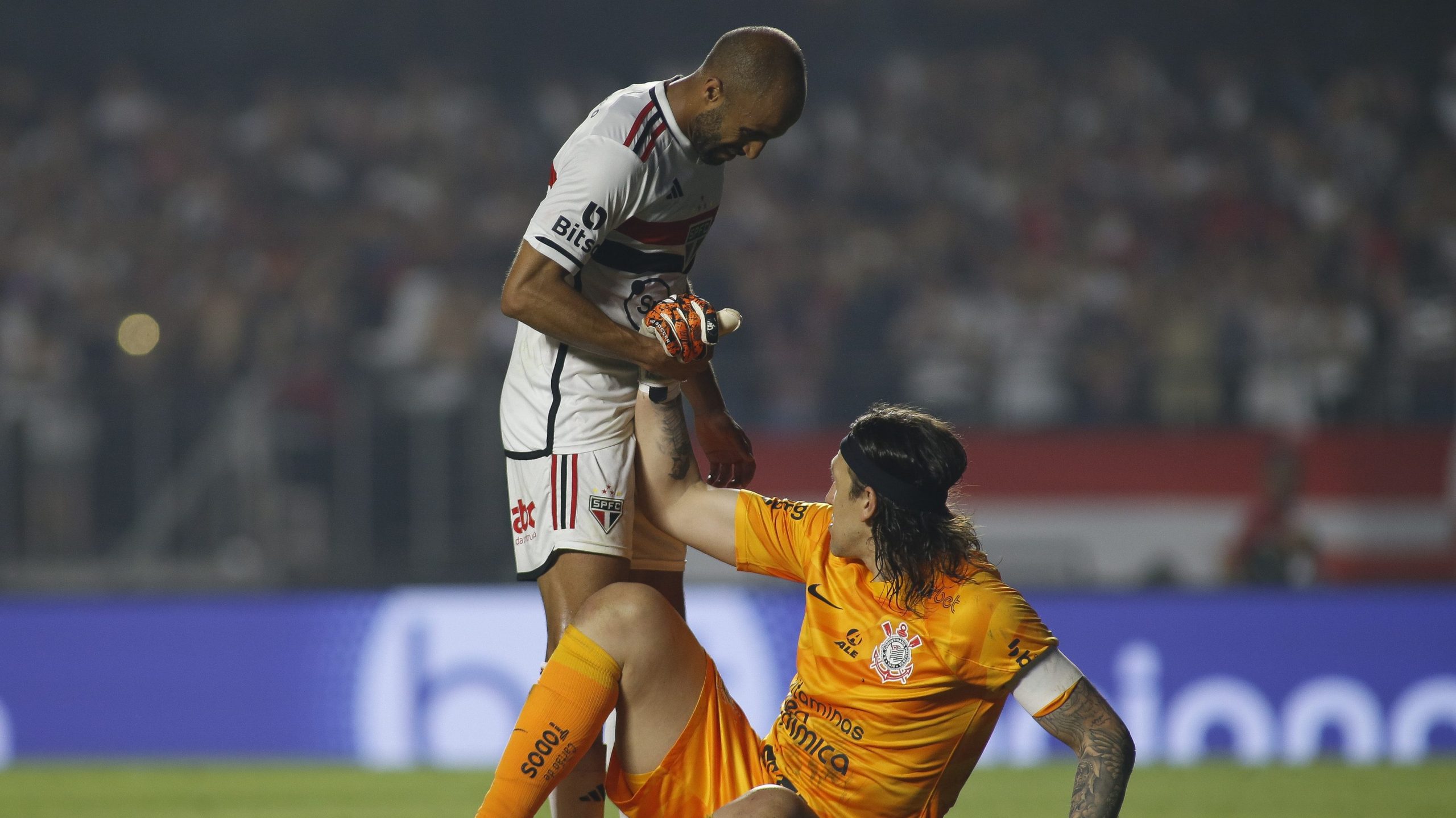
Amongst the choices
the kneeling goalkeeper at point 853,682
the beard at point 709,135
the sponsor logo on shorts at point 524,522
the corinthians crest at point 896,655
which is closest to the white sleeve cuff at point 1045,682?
the kneeling goalkeeper at point 853,682

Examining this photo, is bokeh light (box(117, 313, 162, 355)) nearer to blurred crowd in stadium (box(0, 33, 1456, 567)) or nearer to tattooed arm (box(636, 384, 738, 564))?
blurred crowd in stadium (box(0, 33, 1456, 567))

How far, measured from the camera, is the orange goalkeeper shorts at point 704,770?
3510mm

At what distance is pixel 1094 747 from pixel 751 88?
1647 millimetres

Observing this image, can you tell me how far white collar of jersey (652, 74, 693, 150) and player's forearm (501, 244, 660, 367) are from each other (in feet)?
1.47

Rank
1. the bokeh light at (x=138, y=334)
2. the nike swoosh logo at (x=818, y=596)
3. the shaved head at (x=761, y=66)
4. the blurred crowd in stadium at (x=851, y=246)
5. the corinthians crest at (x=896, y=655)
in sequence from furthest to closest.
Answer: the bokeh light at (x=138, y=334), the blurred crowd in stadium at (x=851, y=246), the shaved head at (x=761, y=66), the nike swoosh logo at (x=818, y=596), the corinthians crest at (x=896, y=655)

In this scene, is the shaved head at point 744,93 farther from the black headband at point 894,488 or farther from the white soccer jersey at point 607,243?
the black headband at point 894,488

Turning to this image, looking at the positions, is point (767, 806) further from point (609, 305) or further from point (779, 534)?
point (609, 305)

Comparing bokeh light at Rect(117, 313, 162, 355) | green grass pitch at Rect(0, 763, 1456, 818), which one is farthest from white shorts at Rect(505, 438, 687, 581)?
bokeh light at Rect(117, 313, 162, 355)

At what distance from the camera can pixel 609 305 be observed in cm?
397

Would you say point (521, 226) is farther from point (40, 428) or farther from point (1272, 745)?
point (1272, 745)

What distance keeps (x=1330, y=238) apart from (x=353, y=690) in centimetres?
793

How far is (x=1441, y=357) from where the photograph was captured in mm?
9258

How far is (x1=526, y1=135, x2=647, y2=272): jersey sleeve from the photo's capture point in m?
3.65

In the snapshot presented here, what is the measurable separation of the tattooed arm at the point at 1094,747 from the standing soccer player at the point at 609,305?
1030 millimetres
